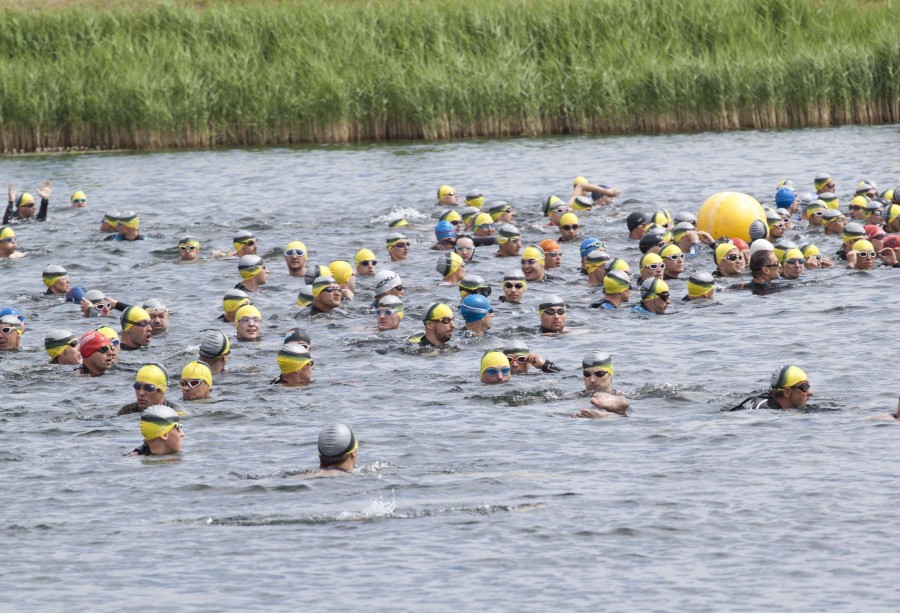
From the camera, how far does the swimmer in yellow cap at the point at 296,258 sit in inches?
1119

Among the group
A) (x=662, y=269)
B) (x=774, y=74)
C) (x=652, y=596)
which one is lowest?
(x=652, y=596)

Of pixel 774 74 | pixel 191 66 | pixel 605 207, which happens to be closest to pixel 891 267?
pixel 605 207

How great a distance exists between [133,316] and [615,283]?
778 centimetres

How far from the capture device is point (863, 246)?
86.0 feet

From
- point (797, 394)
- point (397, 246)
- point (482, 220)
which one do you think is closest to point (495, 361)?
point (797, 394)

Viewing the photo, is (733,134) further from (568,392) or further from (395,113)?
(568,392)

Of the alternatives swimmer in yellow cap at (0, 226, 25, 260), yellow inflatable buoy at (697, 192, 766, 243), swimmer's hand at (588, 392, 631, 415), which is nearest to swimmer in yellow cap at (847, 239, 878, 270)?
yellow inflatable buoy at (697, 192, 766, 243)

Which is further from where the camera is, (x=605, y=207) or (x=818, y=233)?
(x=605, y=207)

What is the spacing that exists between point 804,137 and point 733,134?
2209mm

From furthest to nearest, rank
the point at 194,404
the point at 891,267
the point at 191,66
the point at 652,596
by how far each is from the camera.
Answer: the point at 191,66
the point at 891,267
the point at 194,404
the point at 652,596

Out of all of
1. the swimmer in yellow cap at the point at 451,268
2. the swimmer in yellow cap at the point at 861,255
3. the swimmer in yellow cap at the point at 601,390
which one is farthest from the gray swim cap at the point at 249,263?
the swimmer in yellow cap at the point at 861,255

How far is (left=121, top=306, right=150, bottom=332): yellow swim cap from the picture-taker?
22281 millimetres

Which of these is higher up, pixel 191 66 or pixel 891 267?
pixel 191 66

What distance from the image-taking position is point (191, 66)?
46594mm
